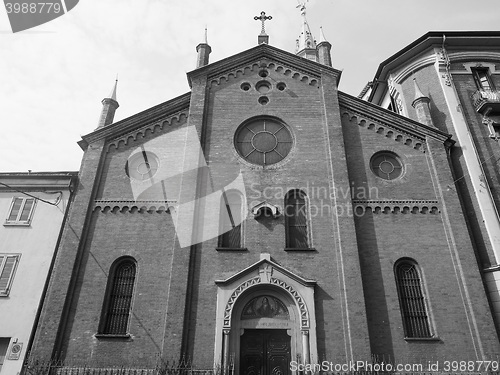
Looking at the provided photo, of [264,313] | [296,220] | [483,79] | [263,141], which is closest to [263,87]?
[263,141]

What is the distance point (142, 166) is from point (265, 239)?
6.10 metres

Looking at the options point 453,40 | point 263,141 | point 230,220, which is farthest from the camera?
point 453,40

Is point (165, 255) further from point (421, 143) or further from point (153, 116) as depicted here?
point (421, 143)

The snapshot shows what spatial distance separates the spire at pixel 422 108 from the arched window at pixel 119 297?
45.3ft

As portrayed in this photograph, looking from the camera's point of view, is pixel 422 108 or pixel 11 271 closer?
pixel 11 271

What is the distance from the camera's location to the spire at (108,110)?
17.2m

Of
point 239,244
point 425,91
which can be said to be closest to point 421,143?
point 425,91

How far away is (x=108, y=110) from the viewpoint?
57.5 feet

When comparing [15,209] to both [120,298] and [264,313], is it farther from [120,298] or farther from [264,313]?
[264,313]

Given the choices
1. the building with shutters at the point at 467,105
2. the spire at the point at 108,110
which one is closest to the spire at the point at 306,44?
the building with shutters at the point at 467,105

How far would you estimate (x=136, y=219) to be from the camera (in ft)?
49.5

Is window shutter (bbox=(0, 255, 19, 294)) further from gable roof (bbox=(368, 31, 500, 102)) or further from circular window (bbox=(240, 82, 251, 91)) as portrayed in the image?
gable roof (bbox=(368, 31, 500, 102))

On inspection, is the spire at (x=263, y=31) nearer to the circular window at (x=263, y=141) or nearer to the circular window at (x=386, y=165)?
the circular window at (x=263, y=141)

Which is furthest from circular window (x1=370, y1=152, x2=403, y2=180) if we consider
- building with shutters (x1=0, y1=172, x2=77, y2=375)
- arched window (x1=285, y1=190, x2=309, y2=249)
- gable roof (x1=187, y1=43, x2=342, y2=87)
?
building with shutters (x1=0, y1=172, x2=77, y2=375)
